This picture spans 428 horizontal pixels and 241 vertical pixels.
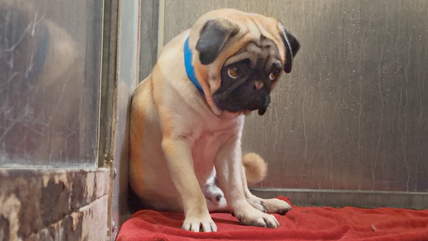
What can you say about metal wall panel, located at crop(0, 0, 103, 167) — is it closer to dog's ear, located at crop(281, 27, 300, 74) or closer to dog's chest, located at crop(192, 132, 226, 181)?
dog's chest, located at crop(192, 132, 226, 181)

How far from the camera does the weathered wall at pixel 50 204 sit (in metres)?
0.55

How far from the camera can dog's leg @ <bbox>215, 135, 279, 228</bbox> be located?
1660mm

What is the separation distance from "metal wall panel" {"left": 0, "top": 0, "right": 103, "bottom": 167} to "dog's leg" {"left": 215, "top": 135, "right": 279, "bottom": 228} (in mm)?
783

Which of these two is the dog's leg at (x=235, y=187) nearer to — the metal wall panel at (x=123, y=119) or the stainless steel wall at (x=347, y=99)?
the metal wall panel at (x=123, y=119)

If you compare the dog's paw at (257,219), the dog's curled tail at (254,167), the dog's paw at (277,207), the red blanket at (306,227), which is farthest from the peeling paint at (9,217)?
the dog's curled tail at (254,167)

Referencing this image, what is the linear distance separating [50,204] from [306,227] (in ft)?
4.06

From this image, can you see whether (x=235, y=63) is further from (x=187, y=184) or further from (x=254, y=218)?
(x=254, y=218)

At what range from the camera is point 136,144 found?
1.86 metres

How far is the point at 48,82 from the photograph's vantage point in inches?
30.2

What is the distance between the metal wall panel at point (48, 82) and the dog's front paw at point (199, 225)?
0.52 metres

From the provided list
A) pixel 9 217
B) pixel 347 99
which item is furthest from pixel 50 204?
pixel 347 99

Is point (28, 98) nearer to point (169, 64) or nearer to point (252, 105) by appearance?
point (252, 105)

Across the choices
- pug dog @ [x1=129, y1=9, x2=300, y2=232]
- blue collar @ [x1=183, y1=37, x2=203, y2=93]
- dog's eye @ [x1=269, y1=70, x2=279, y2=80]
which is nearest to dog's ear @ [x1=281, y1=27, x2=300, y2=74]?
pug dog @ [x1=129, y1=9, x2=300, y2=232]

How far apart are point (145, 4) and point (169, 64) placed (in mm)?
818
